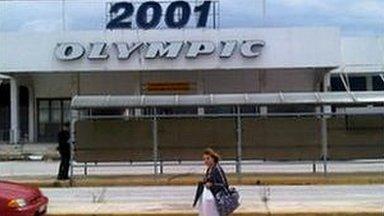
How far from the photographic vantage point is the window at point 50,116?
53344 mm

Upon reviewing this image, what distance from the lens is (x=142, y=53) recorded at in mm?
45844

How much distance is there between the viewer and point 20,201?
12.2 m

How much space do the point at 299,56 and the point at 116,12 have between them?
33.8 ft

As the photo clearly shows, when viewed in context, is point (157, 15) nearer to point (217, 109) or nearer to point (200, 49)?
point (200, 49)

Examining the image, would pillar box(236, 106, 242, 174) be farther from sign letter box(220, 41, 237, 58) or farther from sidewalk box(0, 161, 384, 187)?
sign letter box(220, 41, 237, 58)

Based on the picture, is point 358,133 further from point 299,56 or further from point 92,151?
point 299,56

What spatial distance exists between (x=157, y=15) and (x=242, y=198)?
96.2ft

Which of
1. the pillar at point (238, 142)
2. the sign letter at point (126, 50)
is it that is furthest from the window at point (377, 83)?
the pillar at point (238, 142)

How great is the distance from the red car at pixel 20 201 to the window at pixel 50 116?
133 feet

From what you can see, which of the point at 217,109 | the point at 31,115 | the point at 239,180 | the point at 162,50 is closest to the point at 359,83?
the point at 162,50

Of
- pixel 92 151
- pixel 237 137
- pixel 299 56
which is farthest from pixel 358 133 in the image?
pixel 299 56

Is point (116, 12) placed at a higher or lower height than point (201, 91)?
higher

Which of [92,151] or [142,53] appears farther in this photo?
[142,53]

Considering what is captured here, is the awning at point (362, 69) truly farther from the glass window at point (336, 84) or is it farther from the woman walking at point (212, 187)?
the woman walking at point (212, 187)
